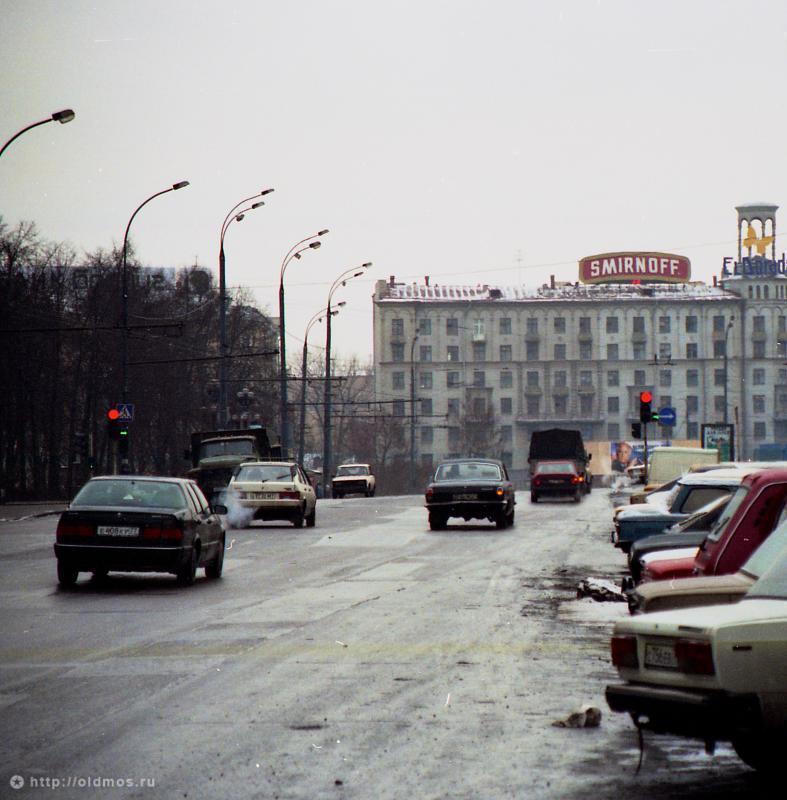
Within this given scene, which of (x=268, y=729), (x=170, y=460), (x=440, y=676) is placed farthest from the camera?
(x=170, y=460)

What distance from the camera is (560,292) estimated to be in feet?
500

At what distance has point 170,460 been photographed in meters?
87.7

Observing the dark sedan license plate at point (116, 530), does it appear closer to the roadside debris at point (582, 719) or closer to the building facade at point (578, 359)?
the roadside debris at point (582, 719)

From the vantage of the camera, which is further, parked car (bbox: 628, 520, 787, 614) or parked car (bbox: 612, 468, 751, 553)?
parked car (bbox: 612, 468, 751, 553)

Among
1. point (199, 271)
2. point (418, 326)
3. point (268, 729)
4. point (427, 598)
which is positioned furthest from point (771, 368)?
point (268, 729)

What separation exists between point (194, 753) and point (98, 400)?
7633cm

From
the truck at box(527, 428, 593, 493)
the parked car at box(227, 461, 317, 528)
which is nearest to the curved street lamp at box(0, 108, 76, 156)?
the parked car at box(227, 461, 317, 528)

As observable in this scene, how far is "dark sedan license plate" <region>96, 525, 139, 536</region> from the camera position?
1972 cm

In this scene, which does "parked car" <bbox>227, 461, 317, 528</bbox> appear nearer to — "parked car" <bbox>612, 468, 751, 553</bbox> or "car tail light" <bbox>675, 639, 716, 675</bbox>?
"parked car" <bbox>612, 468, 751, 553</bbox>

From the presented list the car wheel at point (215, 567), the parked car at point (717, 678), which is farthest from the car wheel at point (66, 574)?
the parked car at point (717, 678)

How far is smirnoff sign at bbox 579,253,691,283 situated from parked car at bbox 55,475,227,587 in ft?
401

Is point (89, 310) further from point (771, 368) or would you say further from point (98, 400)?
point (771, 368)

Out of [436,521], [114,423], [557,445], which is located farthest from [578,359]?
[436,521]

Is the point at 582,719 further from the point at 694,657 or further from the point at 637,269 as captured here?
the point at 637,269
